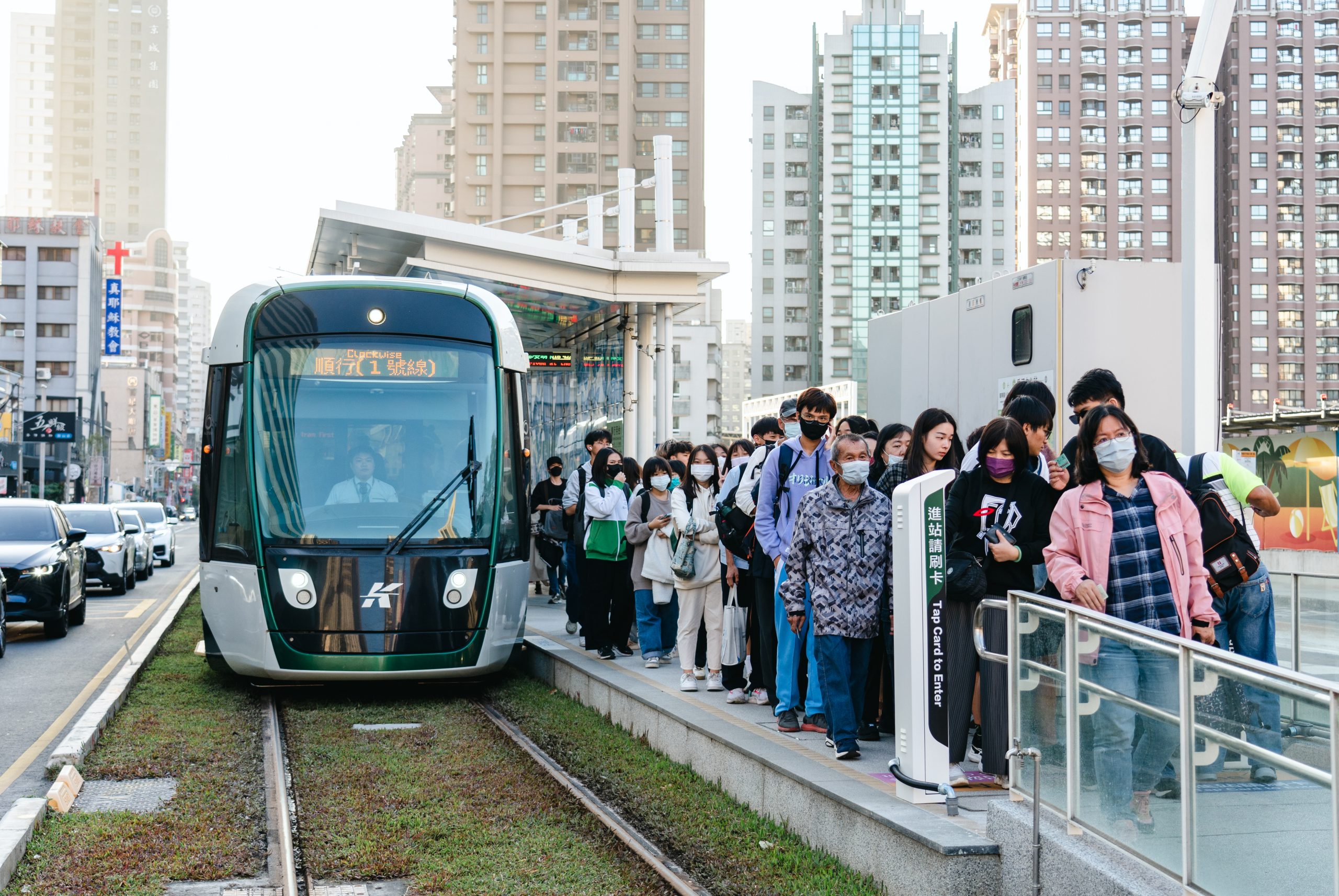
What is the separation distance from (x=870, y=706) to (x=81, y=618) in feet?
44.6

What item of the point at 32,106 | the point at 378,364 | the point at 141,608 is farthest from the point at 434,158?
the point at 32,106

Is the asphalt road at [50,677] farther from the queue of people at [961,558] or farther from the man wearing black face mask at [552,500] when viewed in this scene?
the man wearing black face mask at [552,500]

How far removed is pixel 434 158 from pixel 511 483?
343 feet

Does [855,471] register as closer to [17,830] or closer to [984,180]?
[17,830]

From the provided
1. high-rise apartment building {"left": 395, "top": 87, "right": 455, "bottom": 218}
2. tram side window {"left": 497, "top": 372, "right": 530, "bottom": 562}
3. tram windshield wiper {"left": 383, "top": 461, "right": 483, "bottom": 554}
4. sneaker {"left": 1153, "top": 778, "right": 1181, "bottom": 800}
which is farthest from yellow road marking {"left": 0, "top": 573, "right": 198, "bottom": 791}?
high-rise apartment building {"left": 395, "top": 87, "right": 455, "bottom": 218}

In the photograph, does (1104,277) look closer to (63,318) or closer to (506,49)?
(506,49)

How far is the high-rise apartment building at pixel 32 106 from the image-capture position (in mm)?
190125

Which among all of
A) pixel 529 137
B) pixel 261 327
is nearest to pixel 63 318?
pixel 529 137

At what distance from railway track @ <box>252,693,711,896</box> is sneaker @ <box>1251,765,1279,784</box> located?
275cm

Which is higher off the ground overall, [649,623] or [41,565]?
[41,565]

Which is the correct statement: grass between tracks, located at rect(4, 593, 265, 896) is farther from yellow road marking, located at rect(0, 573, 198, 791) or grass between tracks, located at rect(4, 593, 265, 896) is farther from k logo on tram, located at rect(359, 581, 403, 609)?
k logo on tram, located at rect(359, 581, 403, 609)

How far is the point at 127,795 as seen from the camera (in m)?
7.96

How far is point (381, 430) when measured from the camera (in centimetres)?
1113

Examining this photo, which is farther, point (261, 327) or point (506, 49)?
point (506, 49)
